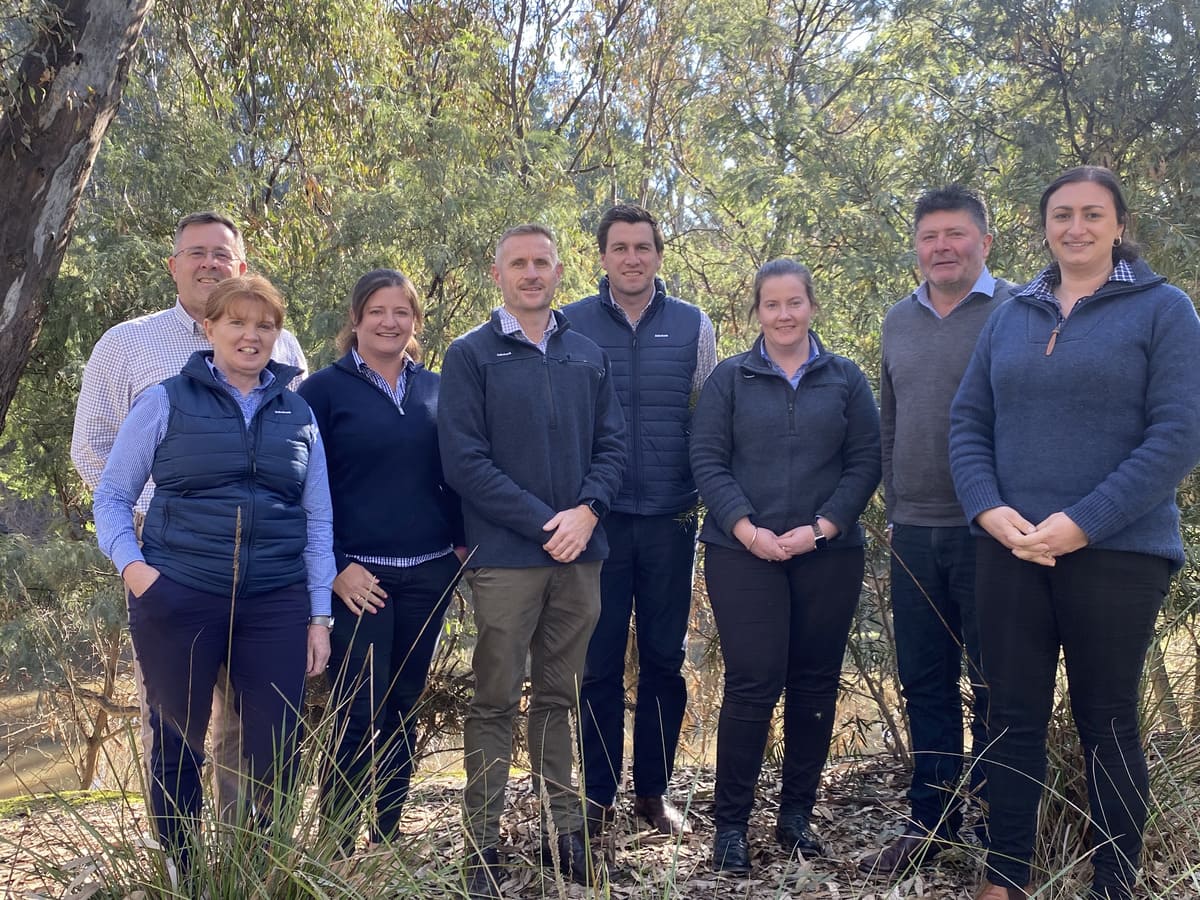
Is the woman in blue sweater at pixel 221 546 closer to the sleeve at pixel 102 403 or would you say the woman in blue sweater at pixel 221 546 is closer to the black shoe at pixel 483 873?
the sleeve at pixel 102 403

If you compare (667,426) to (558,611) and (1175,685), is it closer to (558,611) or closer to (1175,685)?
(558,611)

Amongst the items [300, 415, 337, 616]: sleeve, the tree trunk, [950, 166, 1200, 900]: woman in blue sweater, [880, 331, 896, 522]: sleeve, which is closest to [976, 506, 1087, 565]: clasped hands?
[950, 166, 1200, 900]: woman in blue sweater

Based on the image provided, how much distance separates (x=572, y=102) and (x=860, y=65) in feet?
15.4

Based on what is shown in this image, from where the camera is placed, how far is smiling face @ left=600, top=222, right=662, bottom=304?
4.21 metres

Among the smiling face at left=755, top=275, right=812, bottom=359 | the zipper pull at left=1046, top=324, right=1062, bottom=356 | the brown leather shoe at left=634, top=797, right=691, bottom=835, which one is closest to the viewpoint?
the zipper pull at left=1046, top=324, right=1062, bottom=356

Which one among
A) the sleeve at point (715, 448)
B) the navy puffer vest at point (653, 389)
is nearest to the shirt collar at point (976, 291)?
the sleeve at point (715, 448)

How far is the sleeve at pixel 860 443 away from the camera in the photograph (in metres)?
3.81

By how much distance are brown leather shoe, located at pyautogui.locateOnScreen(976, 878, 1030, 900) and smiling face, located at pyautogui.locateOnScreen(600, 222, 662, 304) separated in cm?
233

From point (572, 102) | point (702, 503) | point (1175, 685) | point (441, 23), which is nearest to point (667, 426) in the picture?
point (702, 503)

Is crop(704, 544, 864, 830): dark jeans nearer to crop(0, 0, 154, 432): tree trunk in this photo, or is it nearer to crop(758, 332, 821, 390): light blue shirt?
crop(758, 332, 821, 390): light blue shirt

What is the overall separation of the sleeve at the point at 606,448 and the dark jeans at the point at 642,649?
255 millimetres

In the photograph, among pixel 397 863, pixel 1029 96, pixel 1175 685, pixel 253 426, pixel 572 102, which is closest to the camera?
pixel 397 863

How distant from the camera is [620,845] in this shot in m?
3.97

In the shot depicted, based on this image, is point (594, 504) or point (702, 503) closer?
point (594, 504)
